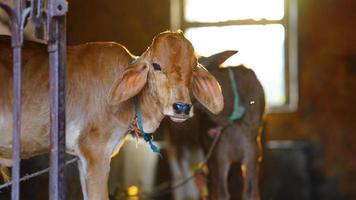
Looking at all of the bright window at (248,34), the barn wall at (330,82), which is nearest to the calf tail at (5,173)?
the bright window at (248,34)

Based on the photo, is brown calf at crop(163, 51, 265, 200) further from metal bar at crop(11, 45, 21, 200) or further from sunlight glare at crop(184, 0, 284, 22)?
metal bar at crop(11, 45, 21, 200)

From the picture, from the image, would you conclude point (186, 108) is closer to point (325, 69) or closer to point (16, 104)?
point (16, 104)

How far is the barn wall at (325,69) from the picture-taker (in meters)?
9.62

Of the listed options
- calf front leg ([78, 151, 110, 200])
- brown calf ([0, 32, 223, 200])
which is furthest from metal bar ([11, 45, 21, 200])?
calf front leg ([78, 151, 110, 200])

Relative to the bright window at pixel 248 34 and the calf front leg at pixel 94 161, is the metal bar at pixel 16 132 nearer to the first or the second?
the calf front leg at pixel 94 161

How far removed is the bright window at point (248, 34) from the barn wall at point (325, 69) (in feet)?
0.69

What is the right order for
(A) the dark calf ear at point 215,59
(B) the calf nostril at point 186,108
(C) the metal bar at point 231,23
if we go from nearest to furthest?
(B) the calf nostril at point 186,108 → (A) the dark calf ear at point 215,59 → (C) the metal bar at point 231,23

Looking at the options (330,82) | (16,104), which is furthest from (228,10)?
(16,104)

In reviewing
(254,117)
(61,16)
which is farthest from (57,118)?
(254,117)

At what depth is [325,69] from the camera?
380 inches

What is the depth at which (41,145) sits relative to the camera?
4832 mm

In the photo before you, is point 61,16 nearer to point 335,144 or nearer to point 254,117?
point 254,117

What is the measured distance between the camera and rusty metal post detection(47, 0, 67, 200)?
373cm

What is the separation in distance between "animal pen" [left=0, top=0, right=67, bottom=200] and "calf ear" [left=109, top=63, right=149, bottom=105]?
968mm
